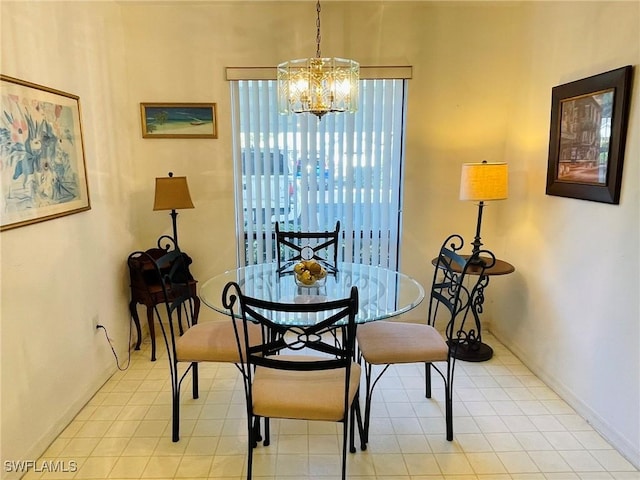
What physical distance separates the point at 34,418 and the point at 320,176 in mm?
2402

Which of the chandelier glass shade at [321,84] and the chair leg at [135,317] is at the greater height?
the chandelier glass shade at [321,84]

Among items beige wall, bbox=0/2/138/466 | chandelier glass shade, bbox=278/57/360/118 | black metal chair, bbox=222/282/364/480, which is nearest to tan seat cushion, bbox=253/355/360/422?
black metal chair, bbox=222/282/364/480

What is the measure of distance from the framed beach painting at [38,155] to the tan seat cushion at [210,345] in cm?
98

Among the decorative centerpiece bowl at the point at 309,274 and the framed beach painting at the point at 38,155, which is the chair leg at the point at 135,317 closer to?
the framed beach painting at the point at 38,155

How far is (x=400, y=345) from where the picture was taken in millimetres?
2203

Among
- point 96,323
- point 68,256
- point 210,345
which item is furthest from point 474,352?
point 68,256

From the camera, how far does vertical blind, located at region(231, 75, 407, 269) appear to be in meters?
3.29

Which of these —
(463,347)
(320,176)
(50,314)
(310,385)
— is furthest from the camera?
(320,176)

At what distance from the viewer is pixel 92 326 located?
8.68 ft

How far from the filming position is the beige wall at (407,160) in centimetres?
208

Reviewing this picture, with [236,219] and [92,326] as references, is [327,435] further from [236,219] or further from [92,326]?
[236,219]

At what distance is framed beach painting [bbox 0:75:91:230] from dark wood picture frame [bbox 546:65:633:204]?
9.62 ft

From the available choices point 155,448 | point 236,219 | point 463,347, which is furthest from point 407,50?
point 155,448

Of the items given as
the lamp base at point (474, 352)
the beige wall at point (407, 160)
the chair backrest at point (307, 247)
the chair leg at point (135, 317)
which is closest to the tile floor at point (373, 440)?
the beige wall at point (407, 160)
